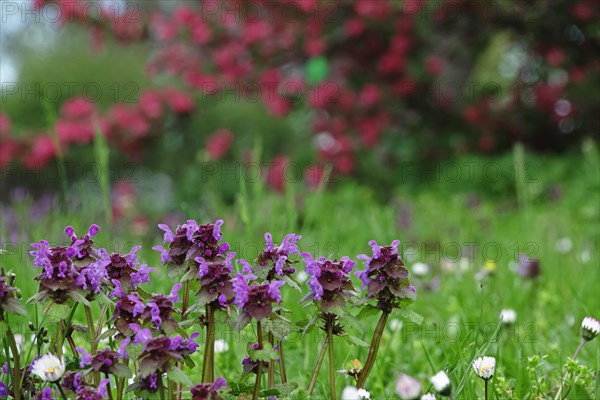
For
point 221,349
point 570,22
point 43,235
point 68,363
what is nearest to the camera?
point 68,363

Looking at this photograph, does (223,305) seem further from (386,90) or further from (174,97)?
(174,97)

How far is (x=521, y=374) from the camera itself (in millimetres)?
1652

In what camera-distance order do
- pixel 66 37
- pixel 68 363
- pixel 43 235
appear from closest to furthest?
pixel 68 363 < pixel 43 235 < pixel 66 37

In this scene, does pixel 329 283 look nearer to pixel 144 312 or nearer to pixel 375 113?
pixel 144 312

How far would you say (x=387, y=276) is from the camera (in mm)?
1245

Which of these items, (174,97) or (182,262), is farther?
(174,97)

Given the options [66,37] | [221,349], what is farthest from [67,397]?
[66,37]

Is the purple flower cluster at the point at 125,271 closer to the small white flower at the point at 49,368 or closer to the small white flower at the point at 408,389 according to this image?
the small white flower at the point at 49,368

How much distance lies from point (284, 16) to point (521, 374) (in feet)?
15.5

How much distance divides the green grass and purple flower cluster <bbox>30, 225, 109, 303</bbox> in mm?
487

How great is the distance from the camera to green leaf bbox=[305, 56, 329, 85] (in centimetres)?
590

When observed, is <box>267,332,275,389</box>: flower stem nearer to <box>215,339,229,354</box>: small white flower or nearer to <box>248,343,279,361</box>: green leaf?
<box>248,343,279,361</box>: green leaf

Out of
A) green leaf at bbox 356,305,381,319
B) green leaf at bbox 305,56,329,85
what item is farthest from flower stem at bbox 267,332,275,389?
green leaf at bbox 305,56,329,85

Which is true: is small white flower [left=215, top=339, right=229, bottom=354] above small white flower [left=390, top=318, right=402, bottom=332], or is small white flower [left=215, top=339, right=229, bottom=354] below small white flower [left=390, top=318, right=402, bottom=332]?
below
